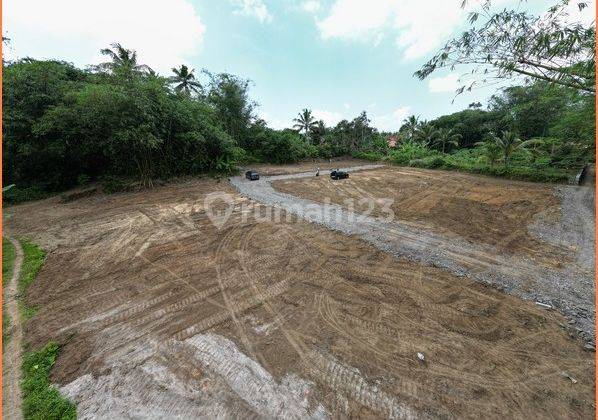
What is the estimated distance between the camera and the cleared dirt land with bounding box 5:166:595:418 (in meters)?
3.57

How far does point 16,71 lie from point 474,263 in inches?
967

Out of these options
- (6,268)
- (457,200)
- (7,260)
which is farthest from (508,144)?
(7,260)

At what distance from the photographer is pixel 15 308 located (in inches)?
219

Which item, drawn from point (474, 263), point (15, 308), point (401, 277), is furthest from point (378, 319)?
point (15, 308)

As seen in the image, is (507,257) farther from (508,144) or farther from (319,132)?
(319,132)

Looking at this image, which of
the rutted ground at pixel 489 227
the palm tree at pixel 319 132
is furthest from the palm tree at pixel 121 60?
the palm tree at pixel 319 132

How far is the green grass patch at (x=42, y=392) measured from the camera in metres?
3.41

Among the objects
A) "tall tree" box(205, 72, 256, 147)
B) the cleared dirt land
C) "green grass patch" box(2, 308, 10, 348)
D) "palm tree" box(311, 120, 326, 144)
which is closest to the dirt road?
"green grass patch" box(2, 308, 10, 348)

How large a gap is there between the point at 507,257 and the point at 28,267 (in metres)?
14.5

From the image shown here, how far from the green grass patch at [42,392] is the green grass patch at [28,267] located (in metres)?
1.63

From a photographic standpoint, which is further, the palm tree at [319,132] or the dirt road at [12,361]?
the palm tree at [319,132]

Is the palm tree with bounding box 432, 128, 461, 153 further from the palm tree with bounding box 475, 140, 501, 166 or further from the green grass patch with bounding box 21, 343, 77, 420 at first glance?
the green grass patch with bounding box 21, 343, 77, 420

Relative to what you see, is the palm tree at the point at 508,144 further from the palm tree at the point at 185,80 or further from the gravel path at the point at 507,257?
the palm tree at the point at 185,80

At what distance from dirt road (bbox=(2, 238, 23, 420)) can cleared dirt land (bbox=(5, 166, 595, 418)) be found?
0.70 ft
